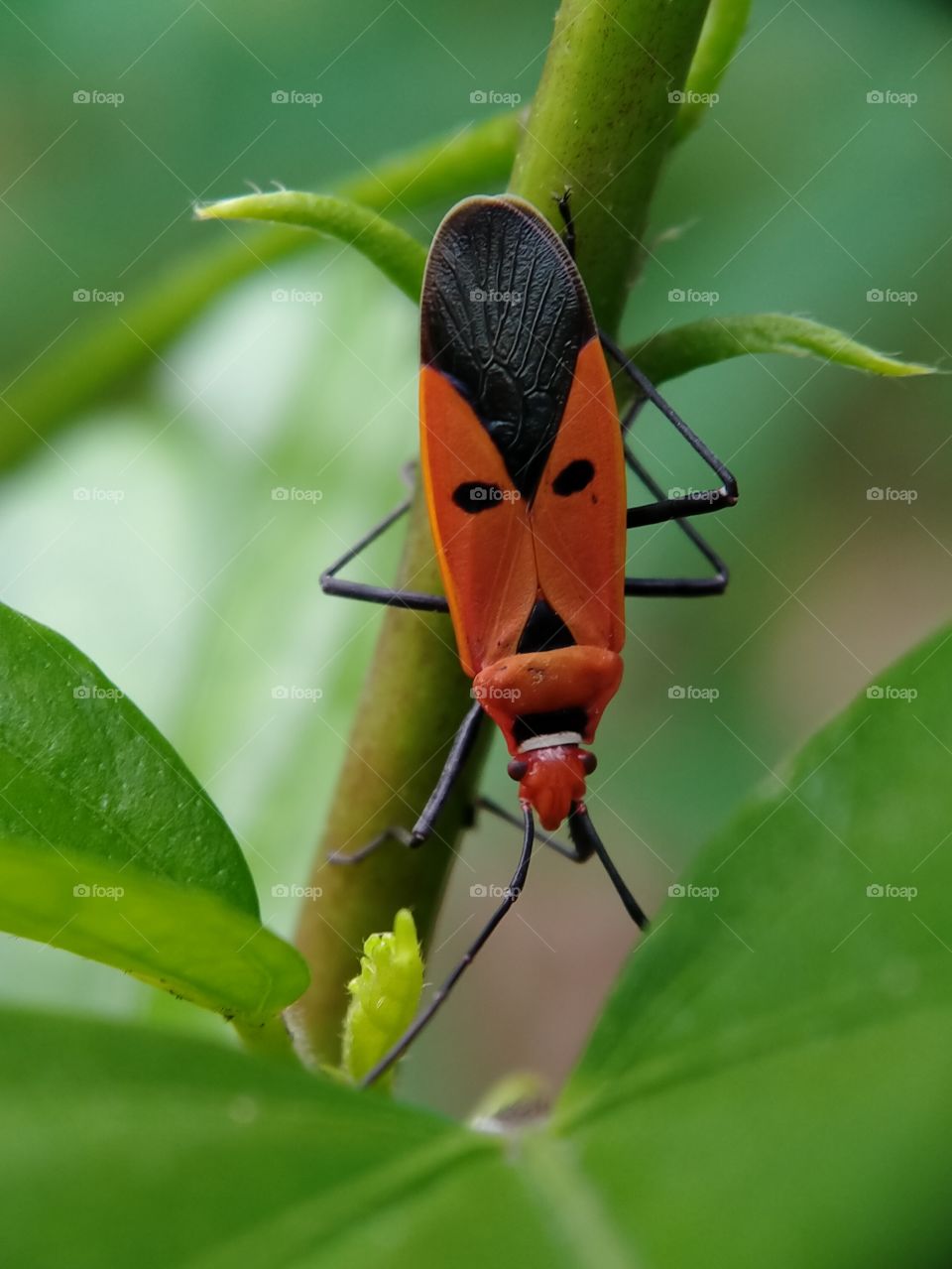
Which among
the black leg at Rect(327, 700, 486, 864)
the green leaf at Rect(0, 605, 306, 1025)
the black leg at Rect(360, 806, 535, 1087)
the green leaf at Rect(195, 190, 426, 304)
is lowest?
the black leg at Rect(360, 806, 535, 1087)

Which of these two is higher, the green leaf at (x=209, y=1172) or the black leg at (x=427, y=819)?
the green leaf at (x=209, y=1172)

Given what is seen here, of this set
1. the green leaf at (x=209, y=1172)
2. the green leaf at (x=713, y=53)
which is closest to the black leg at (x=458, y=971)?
the green leaf at (x=209, y=1172)

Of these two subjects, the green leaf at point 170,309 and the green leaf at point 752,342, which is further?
the green leaf at point 170,309

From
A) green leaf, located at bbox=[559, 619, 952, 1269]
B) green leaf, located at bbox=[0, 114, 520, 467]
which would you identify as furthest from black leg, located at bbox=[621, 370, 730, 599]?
green leaf, located at bbox=[559, 619, 952, 1269]

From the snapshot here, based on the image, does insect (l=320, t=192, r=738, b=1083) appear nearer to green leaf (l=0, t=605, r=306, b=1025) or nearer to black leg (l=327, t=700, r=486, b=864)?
black leg (l=327, t=700, r=486, b=864)

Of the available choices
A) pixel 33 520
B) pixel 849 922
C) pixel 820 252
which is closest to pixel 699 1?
pixel 849 922

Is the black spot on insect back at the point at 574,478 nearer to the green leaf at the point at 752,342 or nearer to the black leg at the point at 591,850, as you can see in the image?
the black leg at the point at 591,850

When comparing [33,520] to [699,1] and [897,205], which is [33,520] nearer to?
[699,1]

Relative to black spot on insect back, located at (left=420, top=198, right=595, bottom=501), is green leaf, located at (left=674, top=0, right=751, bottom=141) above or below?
above
